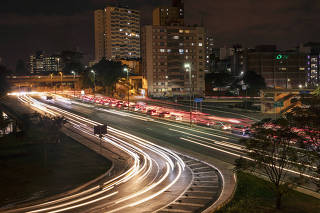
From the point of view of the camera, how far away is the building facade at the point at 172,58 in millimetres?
A: 116500

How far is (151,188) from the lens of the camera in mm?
23297

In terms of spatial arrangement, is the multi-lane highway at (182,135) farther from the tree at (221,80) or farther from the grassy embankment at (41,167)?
the tree at (221,80)

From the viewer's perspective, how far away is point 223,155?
3231 centimetres

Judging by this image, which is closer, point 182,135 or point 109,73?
point 182,135

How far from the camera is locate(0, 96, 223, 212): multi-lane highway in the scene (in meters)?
19.6

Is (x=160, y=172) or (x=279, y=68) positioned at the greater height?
(x=279, y=68)

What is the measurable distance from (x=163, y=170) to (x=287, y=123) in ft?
44.1

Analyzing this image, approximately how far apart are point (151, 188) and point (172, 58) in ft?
327

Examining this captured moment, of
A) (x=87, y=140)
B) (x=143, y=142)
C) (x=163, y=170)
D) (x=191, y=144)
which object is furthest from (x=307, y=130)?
(x=87, y=140)

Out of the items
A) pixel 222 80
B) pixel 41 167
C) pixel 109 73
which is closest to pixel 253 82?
pixel 222 80

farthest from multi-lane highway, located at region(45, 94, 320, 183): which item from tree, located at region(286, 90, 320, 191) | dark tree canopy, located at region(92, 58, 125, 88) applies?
dark tree canopy, located at region(92, 58, 125, 88)

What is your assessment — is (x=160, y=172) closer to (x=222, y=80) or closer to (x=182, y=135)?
(x=182, y=135)

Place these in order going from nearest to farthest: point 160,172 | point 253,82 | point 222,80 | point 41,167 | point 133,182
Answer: point 133,182
point 160,172
point 41,167
point 253,82
point 222,80

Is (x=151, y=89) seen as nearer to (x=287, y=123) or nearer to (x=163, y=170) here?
(x=163, y=170)
